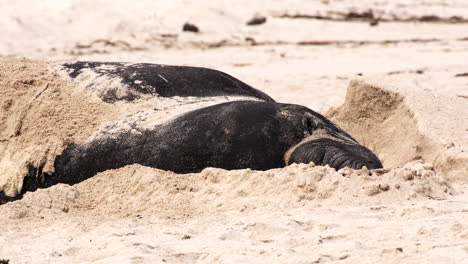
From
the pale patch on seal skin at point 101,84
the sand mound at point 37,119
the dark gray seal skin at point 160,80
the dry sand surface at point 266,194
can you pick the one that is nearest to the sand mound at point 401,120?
the dry sand surface at point 266,194

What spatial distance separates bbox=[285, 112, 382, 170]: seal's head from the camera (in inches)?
190

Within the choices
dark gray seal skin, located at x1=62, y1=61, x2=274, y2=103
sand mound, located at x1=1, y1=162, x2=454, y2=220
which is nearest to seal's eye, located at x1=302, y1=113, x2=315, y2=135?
sand mound, located at x1=1, y1=162, x2=454, y2=220

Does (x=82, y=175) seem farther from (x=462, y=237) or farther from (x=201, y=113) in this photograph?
(x=462, y=237)

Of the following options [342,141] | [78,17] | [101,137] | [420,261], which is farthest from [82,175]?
[78,17]

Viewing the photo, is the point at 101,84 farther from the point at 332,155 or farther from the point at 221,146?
the point at 332,155

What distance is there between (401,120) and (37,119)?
2738 mm

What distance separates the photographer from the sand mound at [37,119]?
4996mm

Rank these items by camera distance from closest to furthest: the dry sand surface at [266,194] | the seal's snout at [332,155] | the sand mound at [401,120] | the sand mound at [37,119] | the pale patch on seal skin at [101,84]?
the dry sand surface at [266,194] → the seal's snout at [332,155] → the sand mound at [37,119] → the pale patch on seal skin at [101,84] → the sand mound at [401,120]

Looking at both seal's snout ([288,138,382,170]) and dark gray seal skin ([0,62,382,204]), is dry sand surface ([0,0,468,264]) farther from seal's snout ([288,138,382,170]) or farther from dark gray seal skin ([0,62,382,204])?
seal's snout ([288,138,382,170])

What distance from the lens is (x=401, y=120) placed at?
657cm

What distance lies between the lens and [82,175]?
4934 mm

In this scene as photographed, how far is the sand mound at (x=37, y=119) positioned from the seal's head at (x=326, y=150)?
1.11 m

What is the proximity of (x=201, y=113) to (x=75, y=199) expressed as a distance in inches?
34.6

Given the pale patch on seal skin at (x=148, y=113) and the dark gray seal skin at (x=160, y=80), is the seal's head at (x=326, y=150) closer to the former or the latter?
the pale patch on seal skin at (x=148, y=113)
